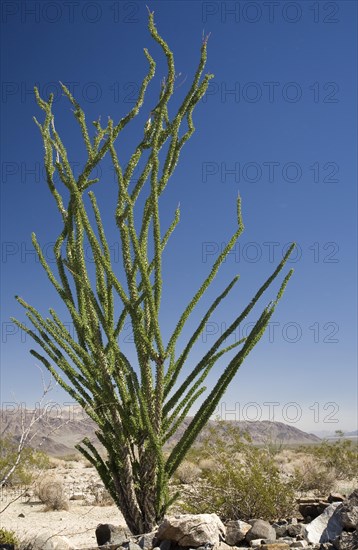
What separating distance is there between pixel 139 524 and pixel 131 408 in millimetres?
1069

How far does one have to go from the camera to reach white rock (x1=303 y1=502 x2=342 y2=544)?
5.08 meters

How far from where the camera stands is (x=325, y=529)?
205 inches

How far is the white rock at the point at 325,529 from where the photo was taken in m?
5.08

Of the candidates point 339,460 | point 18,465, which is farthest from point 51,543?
point 339,460

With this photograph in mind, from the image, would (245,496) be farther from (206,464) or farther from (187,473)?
(206,464)

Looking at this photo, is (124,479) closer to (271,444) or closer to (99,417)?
(99,417)

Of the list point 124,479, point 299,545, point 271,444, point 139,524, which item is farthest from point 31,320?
point 271,444

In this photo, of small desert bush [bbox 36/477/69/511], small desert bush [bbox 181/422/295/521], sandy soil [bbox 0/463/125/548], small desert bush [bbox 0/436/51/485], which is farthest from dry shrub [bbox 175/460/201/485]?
small desert bush [bbox 181/422/295/521]

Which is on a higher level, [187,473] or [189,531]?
[189,531]

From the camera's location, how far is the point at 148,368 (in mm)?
5363

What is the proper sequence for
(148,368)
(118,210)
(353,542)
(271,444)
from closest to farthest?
1. (353,542)
2. (148,368)
3. (118,210)
4. (271,444)

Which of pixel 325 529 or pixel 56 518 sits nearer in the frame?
pixel 325 529

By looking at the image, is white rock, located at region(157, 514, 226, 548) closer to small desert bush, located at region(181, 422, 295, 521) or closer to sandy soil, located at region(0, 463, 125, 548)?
sandy soil, located at region(0, 463, 125, 548)

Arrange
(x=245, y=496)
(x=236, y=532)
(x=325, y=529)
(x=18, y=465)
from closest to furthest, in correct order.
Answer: (x=325, y=529), (x=236, y=532), (x=245, y=496), (x=18, y=465)
